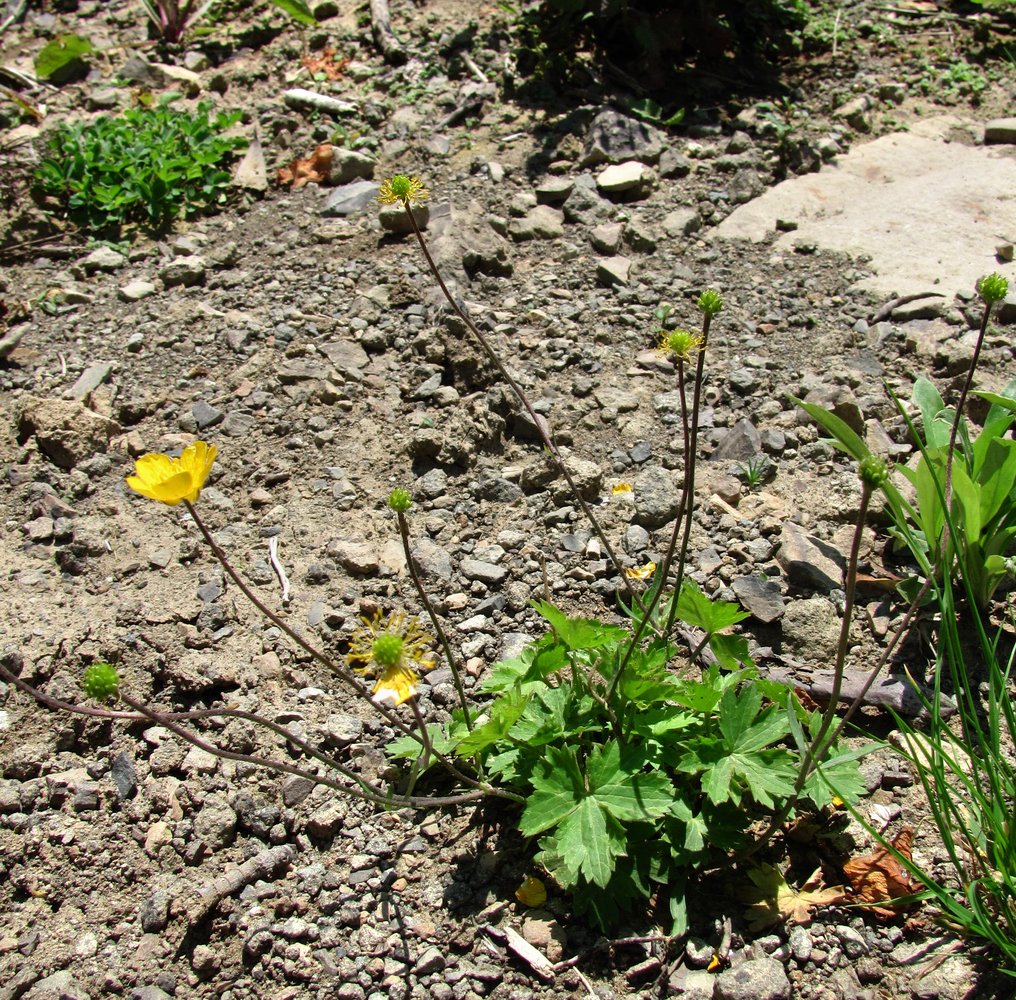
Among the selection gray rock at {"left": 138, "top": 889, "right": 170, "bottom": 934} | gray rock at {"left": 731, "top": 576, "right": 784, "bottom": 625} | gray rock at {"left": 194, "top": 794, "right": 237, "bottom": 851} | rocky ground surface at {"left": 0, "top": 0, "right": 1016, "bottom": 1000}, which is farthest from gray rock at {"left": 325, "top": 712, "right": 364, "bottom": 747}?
gray rock at {"left": 731, "top": 576, "right": 784, "bottom": 625}

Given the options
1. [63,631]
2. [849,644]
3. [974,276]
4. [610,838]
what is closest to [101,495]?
[63,631]

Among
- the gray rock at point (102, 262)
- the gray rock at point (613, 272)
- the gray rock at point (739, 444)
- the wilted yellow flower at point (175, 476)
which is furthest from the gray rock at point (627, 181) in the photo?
the wilted yellow flower at point (175, 476)

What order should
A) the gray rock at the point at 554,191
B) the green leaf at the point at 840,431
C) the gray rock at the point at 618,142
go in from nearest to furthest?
1. the green leaf at the point at 840,431
2. the gray rock at the point at 554,191
3. the gray rock at the point at 618,142

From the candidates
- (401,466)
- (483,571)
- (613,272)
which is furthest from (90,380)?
(613,272)

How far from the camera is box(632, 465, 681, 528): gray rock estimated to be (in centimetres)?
318

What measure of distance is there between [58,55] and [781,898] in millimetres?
5504

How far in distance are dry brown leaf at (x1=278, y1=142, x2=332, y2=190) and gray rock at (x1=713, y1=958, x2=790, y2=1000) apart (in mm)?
3934

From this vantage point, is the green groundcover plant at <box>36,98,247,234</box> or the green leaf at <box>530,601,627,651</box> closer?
the green leaf at <box>530,601,627,651</box>

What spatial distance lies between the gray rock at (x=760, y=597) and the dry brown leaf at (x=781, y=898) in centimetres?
77

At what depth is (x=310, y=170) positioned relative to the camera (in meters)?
4.82

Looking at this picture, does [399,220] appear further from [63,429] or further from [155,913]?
[155,913]

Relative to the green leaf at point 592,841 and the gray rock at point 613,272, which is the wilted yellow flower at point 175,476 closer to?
the green leaf at point 592,841

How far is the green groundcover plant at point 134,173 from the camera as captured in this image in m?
4.60

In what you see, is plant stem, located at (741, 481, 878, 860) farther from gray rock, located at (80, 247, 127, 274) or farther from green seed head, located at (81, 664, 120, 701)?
gray rock, located at (80, 247, 127, 274)
